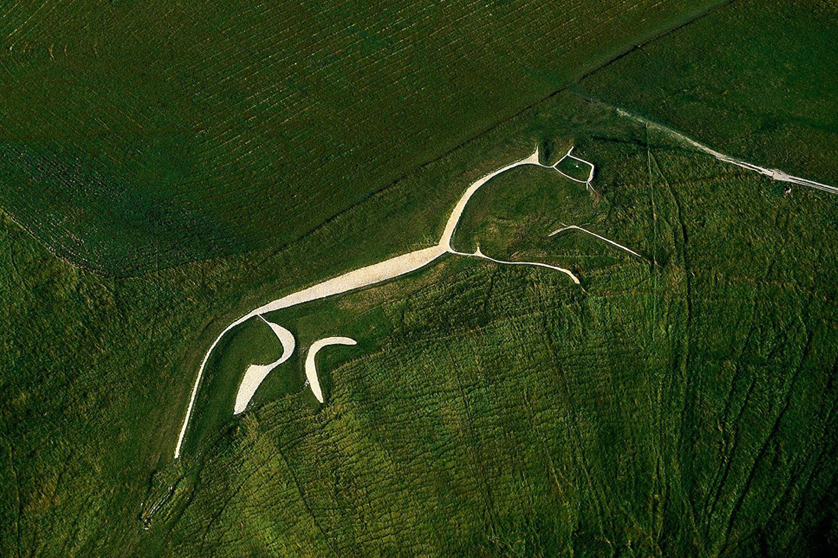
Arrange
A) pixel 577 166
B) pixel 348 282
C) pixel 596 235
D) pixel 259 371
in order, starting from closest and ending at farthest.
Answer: pixel 259 371 < pixel 348 282 < pixel 596 235 < pixel 577 166

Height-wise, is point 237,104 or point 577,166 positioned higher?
point 237,104

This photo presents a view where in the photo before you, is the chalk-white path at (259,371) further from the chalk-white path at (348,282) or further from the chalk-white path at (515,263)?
the chalk-white path at (515,263)

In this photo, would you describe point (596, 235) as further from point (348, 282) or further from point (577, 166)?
point (348, 282)

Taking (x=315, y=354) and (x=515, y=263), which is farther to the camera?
(x=515, y=263)

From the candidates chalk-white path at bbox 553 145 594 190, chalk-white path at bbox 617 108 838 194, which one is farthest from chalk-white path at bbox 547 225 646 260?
chalk-white path at bbox 617 108 838 194

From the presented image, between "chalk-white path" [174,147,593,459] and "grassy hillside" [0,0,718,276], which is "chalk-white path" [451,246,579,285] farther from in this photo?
"grassy hillside" [0,0,718,276]

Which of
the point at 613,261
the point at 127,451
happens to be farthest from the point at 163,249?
the point at 613,261

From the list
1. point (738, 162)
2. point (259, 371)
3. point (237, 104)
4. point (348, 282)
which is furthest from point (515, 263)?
point (237, 104)
